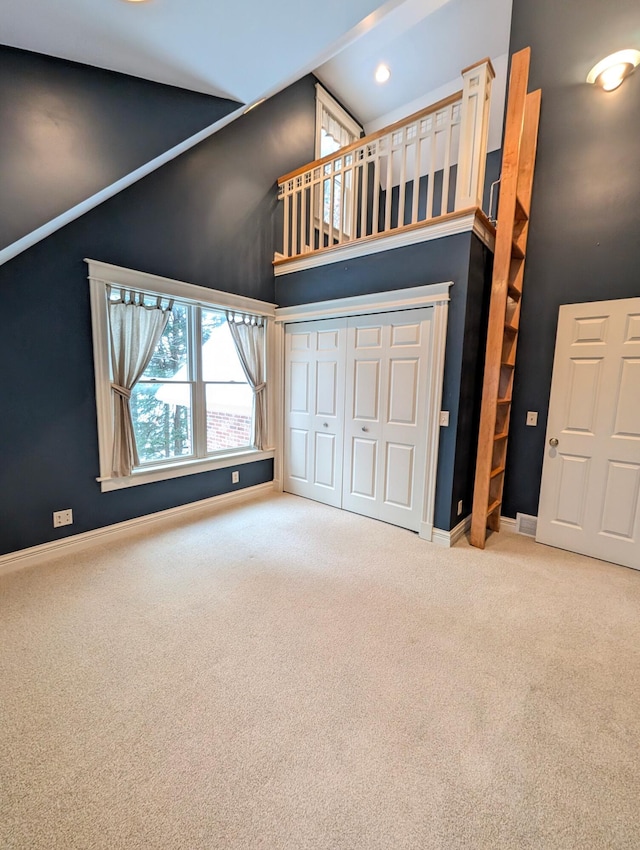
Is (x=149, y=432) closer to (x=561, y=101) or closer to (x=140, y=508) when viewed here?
(x=140, y=508)

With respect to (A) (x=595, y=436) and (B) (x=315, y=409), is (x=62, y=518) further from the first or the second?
(A) (x=595, y=436)

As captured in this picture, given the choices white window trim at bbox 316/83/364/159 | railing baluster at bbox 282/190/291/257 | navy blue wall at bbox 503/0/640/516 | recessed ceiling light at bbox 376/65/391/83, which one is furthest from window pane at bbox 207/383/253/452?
recessed ceiling light at bbox 376/65/391/83

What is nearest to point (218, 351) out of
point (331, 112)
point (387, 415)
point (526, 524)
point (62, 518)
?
point (387, 415)

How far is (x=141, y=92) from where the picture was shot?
→ 2.14 metres

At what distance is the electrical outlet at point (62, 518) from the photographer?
2656mm

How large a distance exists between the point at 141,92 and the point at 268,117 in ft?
7.20

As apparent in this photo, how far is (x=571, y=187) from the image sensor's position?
2916 mm

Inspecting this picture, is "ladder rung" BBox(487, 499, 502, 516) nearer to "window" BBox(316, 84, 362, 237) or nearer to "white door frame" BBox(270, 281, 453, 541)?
"white door frame" BBox(270, 281, 453, 541)

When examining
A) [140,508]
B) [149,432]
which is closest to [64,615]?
[140,508]

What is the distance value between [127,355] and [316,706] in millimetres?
2750

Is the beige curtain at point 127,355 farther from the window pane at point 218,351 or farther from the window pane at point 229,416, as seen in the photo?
the window pane at point 229,416

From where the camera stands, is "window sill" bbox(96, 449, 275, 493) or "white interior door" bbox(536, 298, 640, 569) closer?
"white interior door" bbox(536, 298, 640, 569)

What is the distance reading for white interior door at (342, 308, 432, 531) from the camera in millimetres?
3068

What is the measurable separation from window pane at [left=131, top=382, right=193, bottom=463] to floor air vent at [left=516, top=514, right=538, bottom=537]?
3250 mm
